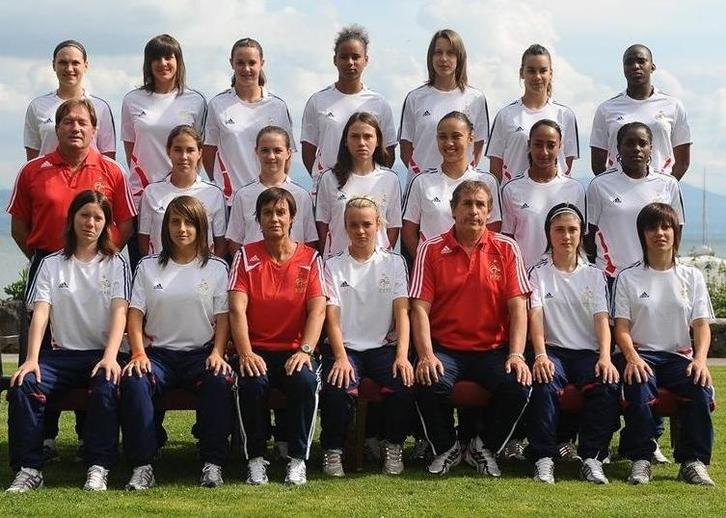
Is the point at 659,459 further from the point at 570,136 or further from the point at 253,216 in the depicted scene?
the point at 253,216

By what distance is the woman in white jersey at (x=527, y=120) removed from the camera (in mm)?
8398

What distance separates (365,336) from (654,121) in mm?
2844

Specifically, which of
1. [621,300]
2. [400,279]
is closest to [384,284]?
[400,279]

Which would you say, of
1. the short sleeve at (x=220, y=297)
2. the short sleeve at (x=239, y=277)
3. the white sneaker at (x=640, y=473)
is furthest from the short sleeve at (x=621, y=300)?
the short sleeve at (x=220, y=297)

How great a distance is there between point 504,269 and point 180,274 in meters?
2.08

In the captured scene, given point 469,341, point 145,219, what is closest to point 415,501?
point 469,341

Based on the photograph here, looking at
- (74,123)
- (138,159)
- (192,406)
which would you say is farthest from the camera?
(138,159)

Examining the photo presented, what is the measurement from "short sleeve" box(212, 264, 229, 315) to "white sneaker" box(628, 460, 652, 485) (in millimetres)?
2685

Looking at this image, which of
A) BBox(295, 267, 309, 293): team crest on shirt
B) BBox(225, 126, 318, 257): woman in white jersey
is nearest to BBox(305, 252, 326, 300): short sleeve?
BBox(295, 267, 309, 293): team crest on shirt

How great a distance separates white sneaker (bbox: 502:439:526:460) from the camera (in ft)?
24.8

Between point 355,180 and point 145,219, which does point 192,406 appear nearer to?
point 145,219

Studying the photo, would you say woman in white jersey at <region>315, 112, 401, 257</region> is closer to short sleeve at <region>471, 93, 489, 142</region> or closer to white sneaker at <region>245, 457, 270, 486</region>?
short sleeve at <region>471, 93, 489, 142</region>

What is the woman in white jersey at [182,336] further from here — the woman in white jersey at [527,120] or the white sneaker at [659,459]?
the white sneaker at [659,459]

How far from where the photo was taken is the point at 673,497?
21.2ft
